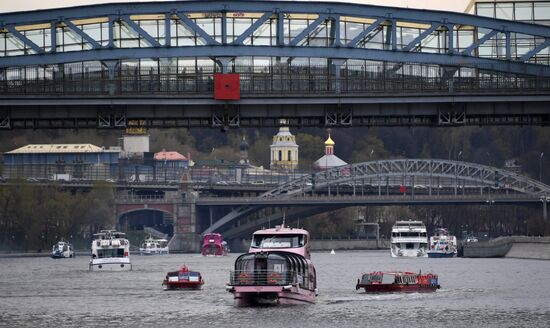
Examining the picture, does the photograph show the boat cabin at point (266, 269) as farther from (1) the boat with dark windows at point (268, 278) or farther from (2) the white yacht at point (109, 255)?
(2) the white yacht at point (109, 255)

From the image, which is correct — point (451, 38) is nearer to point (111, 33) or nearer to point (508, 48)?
point (508, 48)

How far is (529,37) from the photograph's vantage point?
11750cm

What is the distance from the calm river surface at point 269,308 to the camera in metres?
93.6

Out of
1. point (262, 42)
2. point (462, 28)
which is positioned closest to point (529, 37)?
point (462, 28)

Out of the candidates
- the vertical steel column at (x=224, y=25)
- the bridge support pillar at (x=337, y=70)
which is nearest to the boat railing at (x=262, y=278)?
the bridge support pillar at (x=337, y=70)

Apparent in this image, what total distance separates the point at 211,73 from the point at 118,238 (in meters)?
67.4

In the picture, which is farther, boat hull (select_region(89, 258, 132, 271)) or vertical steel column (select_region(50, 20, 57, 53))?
boat hull (select_region(89, 258, 132, 271))

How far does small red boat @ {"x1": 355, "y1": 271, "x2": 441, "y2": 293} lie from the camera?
119 meters

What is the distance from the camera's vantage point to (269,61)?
113562 millimetres

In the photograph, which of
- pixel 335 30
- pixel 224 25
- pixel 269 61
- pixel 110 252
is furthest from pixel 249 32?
pixel 110 252

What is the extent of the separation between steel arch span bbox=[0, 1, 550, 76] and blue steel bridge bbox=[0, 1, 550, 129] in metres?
0.08

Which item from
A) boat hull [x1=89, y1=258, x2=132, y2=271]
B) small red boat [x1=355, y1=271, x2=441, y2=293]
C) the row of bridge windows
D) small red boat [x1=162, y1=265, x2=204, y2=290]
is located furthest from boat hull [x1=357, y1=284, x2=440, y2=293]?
boat hull [x1=89, y1=258, x2=132, y2=271]

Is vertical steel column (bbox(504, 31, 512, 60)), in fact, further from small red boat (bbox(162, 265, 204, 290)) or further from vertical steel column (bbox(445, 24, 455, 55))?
small red boat (bbox(162, 265, 204, 290))

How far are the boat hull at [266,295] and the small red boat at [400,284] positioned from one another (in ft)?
55.5
